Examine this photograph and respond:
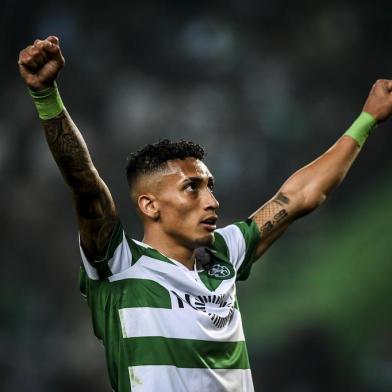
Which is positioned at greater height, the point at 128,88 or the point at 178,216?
the point at 128,88

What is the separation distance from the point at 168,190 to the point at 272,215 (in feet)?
1.69

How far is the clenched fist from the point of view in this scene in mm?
2244

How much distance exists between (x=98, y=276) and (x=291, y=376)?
3098 mm

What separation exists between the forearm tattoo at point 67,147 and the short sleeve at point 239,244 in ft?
2.79

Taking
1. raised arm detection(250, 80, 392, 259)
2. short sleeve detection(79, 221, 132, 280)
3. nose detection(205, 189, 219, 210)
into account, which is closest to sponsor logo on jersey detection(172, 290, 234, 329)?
short sleeve detection(79, 221, 132, 280)

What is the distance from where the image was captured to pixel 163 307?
8.82 feet

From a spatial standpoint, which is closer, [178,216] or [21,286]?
[178,216]

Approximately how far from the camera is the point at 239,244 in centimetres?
318

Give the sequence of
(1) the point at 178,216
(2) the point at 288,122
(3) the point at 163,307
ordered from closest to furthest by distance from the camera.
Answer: (3) the point at 163,307
(1) the point at 178,216
(2) the point at 288,122

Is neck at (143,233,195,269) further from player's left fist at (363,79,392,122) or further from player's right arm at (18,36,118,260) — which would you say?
player's left fist at (363,79,392,122)

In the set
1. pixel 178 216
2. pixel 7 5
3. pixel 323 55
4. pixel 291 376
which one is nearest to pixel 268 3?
pixel 323 55

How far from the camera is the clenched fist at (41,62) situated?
224cm

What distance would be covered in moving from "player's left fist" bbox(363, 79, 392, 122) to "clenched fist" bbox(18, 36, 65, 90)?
1582mm

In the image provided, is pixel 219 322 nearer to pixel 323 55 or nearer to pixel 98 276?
pixel 98 276
